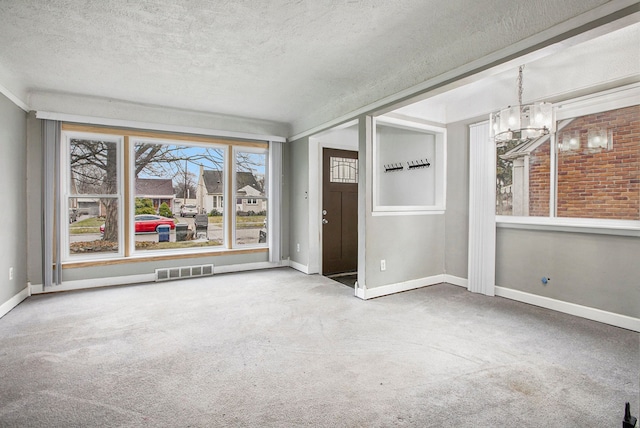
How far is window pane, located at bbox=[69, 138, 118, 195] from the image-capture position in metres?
4.34

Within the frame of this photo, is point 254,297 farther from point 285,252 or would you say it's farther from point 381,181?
point 381,181

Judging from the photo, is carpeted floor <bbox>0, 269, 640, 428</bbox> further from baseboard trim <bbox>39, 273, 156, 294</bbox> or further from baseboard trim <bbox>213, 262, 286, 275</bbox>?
baseboard trim <bbox>213, 262, 286, 275</bbox>

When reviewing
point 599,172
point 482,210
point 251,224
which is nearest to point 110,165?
point 251,224

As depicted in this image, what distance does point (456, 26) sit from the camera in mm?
2479

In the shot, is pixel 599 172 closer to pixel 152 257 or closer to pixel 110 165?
pixel 152 257

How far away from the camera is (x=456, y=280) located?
14.8ft

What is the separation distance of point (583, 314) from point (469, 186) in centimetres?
184

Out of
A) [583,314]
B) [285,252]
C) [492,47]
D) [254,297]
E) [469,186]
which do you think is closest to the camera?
[492,47]

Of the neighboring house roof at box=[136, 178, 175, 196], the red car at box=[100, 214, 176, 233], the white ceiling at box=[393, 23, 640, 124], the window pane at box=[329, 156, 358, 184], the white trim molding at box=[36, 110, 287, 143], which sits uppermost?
the white ceiling at box=[393, 23, 640, 124]

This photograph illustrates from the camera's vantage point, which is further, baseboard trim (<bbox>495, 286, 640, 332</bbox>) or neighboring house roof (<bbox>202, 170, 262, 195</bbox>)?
neighboring house roof (<bbox>202, 170, 262, 195</bbox>)

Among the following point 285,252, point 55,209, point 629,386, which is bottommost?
point 629,386

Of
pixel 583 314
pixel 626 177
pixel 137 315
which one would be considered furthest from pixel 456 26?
pixel 137 315

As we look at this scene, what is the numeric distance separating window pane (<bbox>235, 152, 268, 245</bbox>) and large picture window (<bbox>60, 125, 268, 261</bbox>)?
17mm

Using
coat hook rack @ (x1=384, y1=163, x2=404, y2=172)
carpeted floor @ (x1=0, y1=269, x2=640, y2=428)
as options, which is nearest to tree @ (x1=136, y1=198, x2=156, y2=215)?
carpeted floor @ (x1=0, y1=269, x2=640, y2=428)
